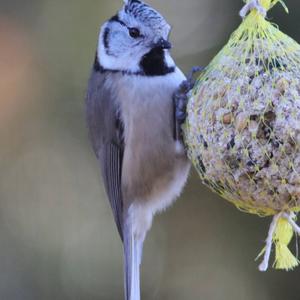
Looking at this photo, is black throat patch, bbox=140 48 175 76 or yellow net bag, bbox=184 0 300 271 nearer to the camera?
yellow net bag, bbox=184 0 300 271

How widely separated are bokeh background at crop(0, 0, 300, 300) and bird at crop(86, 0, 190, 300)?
1412 millimetres

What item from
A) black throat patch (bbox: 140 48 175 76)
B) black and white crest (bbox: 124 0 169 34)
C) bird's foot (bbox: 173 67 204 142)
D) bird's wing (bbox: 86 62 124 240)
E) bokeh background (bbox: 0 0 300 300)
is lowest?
bokeh background (bbox: 0 0 300 300)

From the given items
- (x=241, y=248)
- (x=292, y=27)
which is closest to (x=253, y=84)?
(x=292, y=27)

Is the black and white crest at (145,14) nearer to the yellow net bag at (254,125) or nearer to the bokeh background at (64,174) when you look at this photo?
the yellow net bag at (254,125)

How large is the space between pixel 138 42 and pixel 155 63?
0.28 feet

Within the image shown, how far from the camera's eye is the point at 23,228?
14.4 feet

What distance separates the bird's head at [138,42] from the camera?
7.73ft

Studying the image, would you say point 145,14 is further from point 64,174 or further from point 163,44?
point 64,174

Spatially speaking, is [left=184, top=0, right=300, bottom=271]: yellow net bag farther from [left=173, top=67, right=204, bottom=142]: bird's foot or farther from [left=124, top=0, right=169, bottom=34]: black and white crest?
[left=124, top=0, right=169, bottom=34]: black and white crest

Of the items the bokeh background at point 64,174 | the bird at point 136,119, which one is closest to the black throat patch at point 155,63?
the bird at point 136,119

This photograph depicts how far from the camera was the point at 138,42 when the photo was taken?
95.8 inches

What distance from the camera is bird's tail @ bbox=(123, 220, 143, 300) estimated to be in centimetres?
273

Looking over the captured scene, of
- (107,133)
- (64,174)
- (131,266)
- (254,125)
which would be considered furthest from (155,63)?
(64,174)

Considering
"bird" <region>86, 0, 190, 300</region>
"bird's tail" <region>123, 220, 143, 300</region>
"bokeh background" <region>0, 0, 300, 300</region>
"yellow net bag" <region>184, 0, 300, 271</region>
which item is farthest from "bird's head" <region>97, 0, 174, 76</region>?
"bokeh background" <region>0, 0, 300, 300</region>
